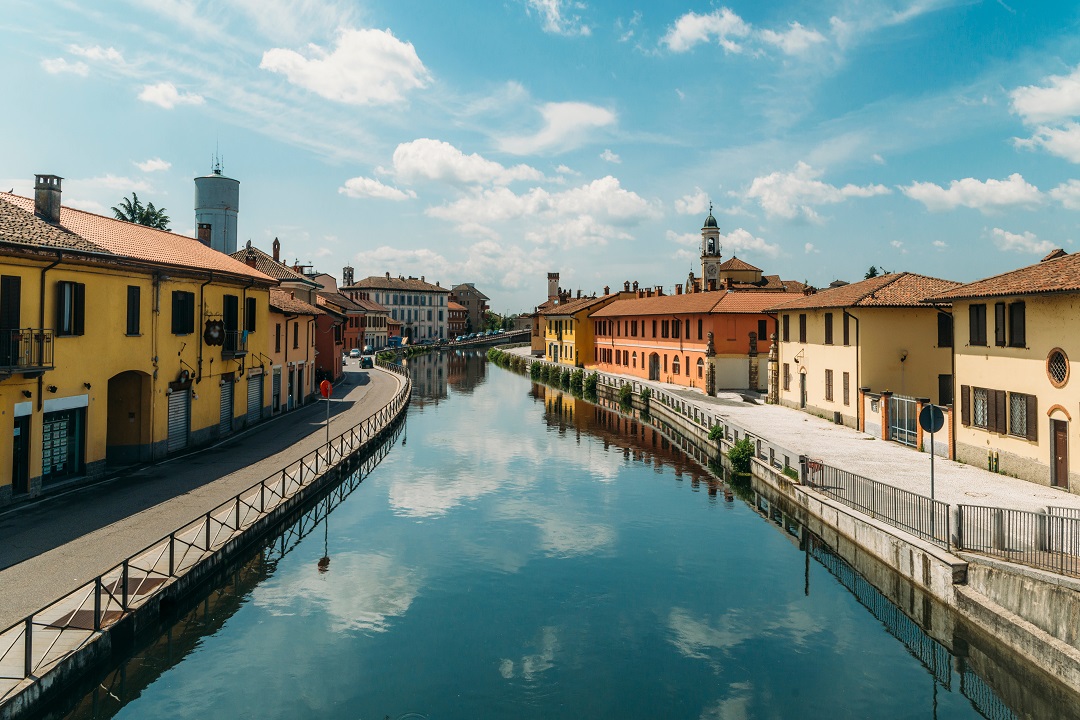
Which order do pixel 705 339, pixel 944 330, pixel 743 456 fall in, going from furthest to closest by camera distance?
pixel 705 339 → pixel 944 330 → pixel 743 456

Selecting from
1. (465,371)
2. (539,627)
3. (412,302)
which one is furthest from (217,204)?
(412,302)

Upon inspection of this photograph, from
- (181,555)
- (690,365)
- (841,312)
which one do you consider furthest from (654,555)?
(690,365)

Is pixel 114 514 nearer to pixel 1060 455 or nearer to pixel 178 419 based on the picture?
pixel 178 419

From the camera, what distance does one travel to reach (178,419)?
1003 inches

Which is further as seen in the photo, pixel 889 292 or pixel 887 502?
pixel 889 292

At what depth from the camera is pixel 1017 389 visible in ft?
66.7

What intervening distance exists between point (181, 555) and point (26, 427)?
7.35 metres

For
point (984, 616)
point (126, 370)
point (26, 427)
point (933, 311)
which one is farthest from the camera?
point (933, 311)

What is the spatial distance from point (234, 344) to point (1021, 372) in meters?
28.7

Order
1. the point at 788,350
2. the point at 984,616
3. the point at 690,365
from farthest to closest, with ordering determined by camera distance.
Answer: the point at 690,365 → the point at 788,350 → the point at 984,616

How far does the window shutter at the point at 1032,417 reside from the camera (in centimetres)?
1948

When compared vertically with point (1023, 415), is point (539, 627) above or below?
below

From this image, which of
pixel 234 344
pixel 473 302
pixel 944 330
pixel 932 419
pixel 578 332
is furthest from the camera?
pixel 473 302

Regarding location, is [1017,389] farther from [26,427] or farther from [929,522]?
[26,427]
